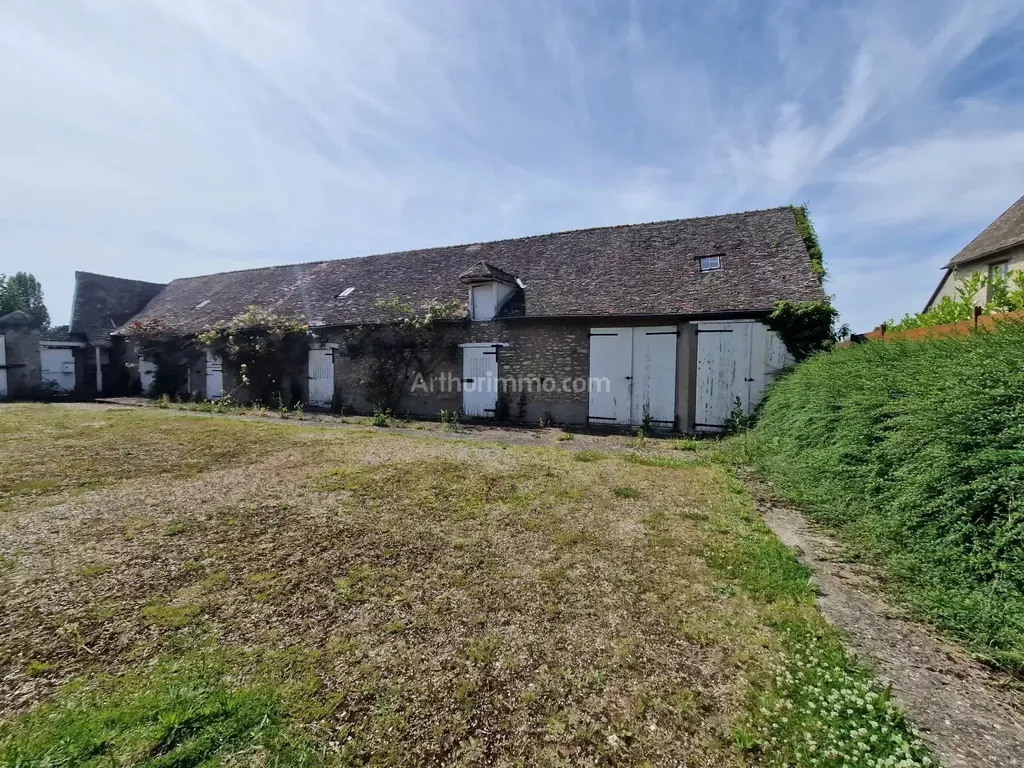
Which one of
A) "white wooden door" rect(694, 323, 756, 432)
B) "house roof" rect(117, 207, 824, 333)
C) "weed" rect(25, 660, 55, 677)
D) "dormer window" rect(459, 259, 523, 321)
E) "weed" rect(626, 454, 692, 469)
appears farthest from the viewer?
"dormer window" rect(459, 259, 523, 321)

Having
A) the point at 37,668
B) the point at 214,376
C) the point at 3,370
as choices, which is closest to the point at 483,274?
the point at 37,668

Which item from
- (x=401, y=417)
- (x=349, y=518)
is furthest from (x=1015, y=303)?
(x=401, y=417)

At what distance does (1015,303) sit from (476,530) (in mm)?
6096

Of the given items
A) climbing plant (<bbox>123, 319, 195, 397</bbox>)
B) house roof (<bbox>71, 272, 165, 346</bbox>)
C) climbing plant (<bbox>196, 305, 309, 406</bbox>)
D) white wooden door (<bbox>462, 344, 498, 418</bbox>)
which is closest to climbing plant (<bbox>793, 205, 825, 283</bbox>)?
white wooden door (<bbox>462, 344, 498, 418</bbox>)

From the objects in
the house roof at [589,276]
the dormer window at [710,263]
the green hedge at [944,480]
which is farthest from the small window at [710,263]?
the green hedge at [944,480]

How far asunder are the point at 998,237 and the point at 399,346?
19.1 meters

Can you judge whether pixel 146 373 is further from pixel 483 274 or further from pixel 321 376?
pixel 483 274

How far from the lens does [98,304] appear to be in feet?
63.0

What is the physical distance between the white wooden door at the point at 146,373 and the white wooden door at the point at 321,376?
729 centimetres

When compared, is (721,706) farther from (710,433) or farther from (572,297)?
(572,297)

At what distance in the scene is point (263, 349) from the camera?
1423 cm

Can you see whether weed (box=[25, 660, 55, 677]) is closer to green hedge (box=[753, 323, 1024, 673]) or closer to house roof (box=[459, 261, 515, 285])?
green hedge (box=[753, 323, 1024, 673])

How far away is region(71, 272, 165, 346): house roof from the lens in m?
18.2

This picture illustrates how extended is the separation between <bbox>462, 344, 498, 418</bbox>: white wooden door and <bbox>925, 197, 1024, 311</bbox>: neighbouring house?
1208 centimetres
